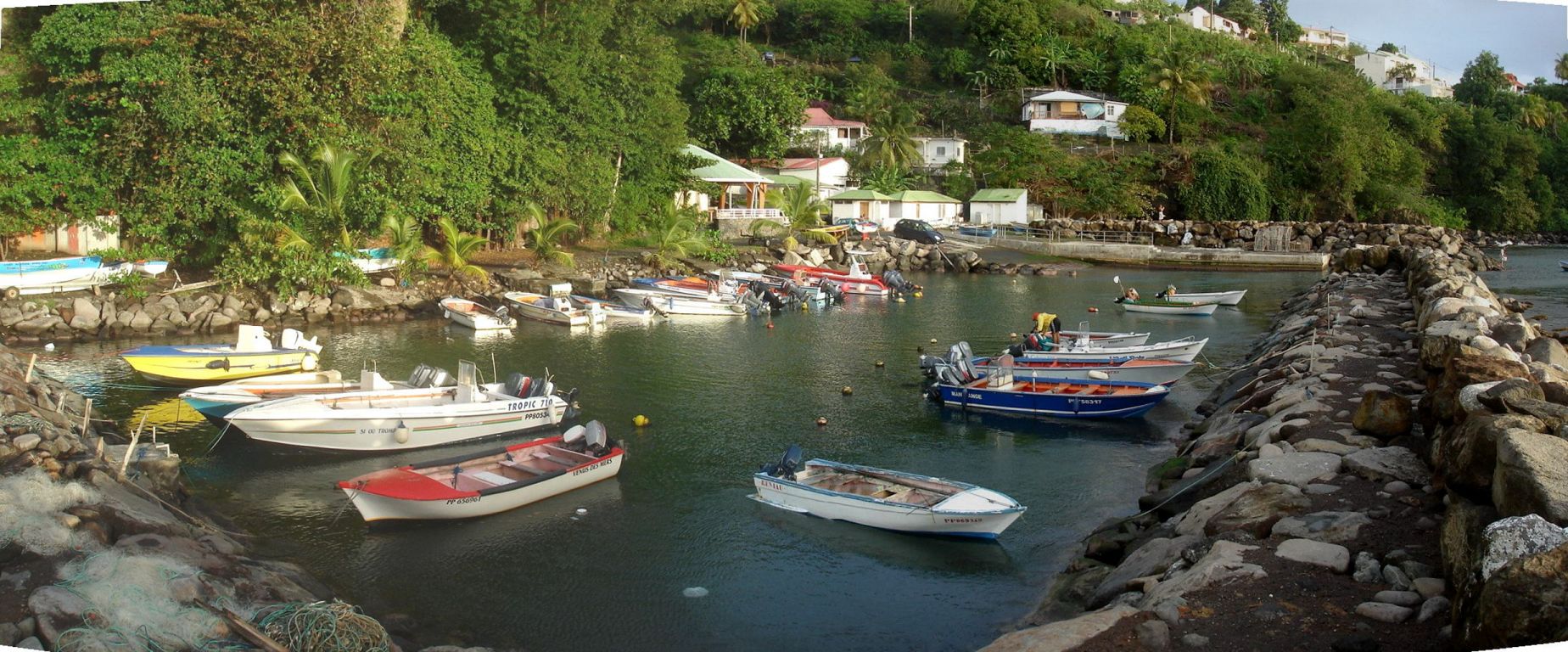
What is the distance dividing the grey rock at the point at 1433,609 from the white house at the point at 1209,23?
115254mm

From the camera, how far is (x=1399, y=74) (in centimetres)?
10394

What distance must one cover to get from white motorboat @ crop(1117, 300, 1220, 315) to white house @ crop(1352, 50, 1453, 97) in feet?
234

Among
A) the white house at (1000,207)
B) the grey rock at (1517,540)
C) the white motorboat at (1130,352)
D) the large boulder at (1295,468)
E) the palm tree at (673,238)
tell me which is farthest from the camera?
the white house at (1000,207)

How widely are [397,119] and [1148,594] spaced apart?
35783 millimetres

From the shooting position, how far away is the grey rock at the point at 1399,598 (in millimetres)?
9500

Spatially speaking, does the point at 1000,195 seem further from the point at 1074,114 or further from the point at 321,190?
the point at 321,190

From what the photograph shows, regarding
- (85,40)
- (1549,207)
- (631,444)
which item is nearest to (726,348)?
(631,444)

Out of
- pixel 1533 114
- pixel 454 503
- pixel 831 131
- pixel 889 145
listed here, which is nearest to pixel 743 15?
pixel 831 131

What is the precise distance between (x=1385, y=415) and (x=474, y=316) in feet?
94.2

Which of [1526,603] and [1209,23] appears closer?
[1526,603]

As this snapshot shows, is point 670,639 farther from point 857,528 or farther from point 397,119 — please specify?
point 397,119

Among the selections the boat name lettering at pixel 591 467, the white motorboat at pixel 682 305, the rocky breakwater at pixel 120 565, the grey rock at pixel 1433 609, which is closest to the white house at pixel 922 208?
the white motorboat at pixel 682 305

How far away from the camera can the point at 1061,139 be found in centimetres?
8369

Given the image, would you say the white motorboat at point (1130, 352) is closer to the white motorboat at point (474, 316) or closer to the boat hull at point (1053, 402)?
the boat hull at point (1053, 402)
